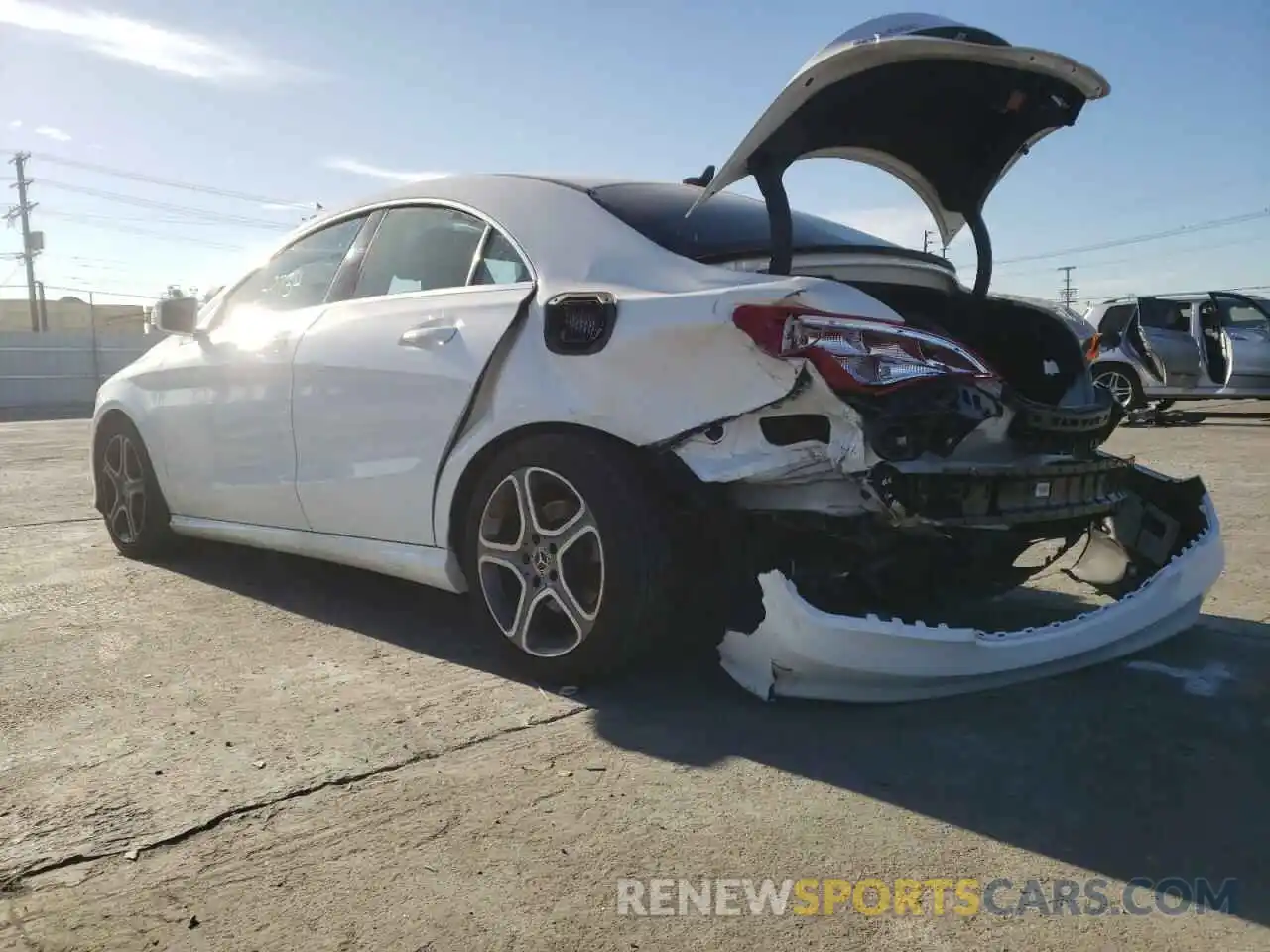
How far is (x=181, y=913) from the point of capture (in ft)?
6.55

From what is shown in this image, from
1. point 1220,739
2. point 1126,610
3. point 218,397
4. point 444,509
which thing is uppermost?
point 218,397

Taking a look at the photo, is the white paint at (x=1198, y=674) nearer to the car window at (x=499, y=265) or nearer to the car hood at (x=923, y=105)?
the car hood at (x=923, y=105)

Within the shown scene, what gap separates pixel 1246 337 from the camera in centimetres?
1349

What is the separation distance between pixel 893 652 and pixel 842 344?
77 cm

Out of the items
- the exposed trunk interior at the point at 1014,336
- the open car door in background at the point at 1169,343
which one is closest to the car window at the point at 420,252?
the exposed trunk interior at the point at 1014,336

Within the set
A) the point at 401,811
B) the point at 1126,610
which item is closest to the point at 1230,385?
→ the point at 1126,610

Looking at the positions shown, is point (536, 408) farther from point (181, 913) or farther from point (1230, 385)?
point (1230, 385)

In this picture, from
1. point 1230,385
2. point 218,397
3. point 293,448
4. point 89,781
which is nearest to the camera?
point 89,781

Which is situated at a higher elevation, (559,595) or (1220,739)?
(559,595)

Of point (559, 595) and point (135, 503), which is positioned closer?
point (559, 595)

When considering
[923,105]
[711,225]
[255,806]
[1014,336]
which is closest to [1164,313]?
[1014,336]

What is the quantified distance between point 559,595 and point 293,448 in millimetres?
1383

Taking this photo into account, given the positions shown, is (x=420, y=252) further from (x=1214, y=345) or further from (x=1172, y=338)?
(x=1214, y=345)

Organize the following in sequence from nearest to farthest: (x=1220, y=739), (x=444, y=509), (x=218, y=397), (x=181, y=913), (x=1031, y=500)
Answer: (x=181, y=913), (x=1220, y=739), (x=1031, y=500), (x=444, y=509), (x=218, y=397)
